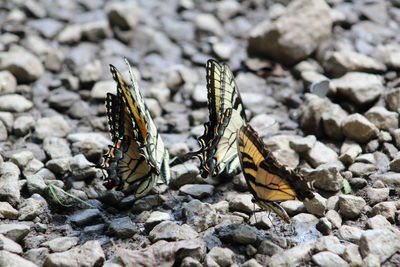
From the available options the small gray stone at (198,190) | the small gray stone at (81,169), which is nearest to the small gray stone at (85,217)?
the small gray stone at (81,169)

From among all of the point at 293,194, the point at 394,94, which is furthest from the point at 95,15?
the point at 293,194

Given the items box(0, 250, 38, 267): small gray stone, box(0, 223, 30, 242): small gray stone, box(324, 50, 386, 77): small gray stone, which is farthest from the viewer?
box(324, 50, 386, 77): small gray stone

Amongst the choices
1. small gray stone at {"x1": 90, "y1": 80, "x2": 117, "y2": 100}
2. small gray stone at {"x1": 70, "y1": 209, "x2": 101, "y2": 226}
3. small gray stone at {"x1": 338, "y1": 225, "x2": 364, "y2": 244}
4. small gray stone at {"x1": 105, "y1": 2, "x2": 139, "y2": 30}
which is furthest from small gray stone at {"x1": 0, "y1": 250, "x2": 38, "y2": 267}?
small gray stone at {"x1": 105, "y1": 2, "x2": 139, "y2": 30}

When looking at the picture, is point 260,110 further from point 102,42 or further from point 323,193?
point 102,42

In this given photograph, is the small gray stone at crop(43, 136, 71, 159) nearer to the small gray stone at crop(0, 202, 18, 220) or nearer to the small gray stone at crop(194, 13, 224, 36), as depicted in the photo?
the small gray stone at crop(0, 202, 18, 220)

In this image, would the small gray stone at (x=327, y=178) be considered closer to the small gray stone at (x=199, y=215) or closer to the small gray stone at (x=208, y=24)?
the small gray stone at (x=199, y=215)

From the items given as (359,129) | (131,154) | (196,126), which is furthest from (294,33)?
(131,154)

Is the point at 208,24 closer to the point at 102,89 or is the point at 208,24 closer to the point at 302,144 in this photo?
the point at 102,89
